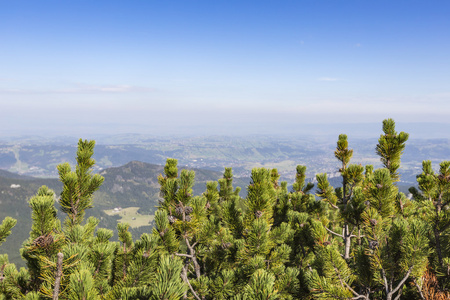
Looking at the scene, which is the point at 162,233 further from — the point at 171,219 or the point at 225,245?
the point at 225,245

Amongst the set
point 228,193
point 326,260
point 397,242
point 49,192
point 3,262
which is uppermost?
point 49,192

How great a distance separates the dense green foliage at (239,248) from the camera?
3127 millimetres

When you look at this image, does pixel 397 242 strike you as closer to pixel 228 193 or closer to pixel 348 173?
pixel 348 173

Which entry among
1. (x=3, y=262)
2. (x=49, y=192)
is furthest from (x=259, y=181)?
(x=3, y=262)

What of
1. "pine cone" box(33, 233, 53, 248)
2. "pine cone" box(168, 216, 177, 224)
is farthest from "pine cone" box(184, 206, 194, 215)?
"pine cone" box(33, 233, 53, 248)

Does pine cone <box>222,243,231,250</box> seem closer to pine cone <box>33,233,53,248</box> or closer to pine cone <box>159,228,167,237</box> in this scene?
pine cone <box>159,228,167,237</box>

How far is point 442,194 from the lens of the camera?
539cm

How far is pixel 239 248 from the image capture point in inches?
210

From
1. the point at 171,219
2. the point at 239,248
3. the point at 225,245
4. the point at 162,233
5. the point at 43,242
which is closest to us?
the point at 43,242

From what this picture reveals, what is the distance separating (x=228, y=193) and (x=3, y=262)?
7004mm

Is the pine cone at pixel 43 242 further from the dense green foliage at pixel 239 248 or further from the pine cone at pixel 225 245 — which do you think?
the pine cone at pixel 225 245

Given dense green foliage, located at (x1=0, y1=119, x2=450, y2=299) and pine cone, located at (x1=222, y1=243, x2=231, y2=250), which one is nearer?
dense green foliage, located at (x1=0, y1=119, x2=450, y2=299)

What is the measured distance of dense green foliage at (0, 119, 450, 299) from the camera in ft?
10.3

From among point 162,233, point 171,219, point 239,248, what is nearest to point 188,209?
point 171,219
